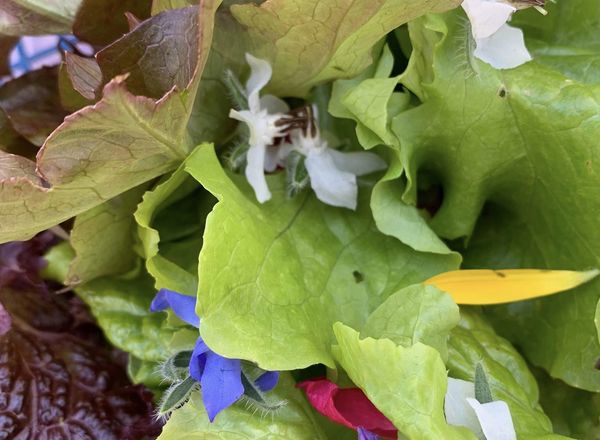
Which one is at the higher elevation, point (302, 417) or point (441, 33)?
point (441, 33)

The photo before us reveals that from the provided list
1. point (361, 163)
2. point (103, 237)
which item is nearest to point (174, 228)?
point (103, 237)

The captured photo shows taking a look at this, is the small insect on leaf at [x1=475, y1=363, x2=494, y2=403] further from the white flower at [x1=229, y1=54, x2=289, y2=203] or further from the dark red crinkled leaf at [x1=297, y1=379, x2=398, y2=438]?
the white flower at [x1=229, y1=54, x2=289, y2=203]

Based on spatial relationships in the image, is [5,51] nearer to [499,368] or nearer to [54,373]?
[54,373]

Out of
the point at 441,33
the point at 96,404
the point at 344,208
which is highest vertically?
the point at 441,33

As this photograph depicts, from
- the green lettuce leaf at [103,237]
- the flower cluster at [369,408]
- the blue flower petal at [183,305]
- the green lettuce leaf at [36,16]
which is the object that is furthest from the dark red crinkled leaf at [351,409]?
the green lettuce leaf at [36,16]

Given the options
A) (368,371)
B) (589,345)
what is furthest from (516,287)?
(368,371)

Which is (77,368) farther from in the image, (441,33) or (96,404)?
(441,33)

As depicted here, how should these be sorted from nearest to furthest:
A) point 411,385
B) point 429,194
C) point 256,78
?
point 411,385 < point 256,78 < point 429,194
